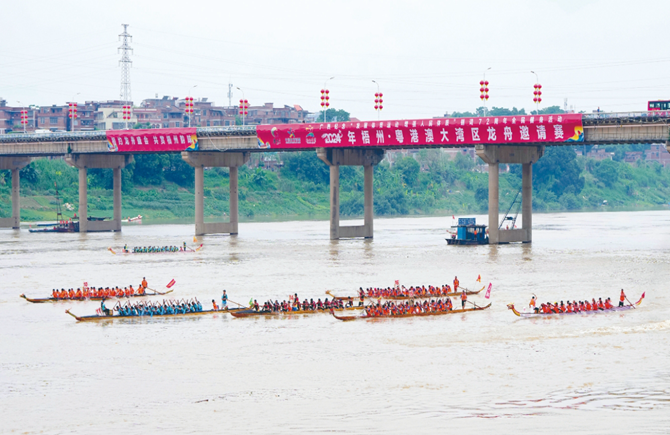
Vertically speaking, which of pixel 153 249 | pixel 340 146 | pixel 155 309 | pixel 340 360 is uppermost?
pixel 340 146

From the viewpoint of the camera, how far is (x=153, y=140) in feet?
403

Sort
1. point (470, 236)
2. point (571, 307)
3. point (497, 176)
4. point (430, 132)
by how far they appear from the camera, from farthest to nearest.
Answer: point (470, 236) < point (497, 176) < point (430, 132) < point (571, 307)

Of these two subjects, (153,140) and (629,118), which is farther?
(153,140)

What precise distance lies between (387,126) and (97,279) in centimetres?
3994

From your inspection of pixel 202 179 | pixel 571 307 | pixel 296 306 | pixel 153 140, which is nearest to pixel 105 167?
pixel 153 140

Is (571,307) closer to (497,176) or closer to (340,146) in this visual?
(497,176)

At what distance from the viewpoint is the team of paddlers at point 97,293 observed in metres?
63.0

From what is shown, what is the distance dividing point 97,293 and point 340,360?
2538 cm

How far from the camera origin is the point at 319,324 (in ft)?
176

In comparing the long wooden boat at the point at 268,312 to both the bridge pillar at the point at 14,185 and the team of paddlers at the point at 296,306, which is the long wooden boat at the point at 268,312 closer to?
the team of paddlers at the point at 296,306

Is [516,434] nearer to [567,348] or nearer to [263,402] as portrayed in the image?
[263,402]

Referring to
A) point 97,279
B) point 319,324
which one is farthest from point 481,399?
point 97,279

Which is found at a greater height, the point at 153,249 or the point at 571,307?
the point at 153,249

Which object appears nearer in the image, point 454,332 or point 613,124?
point 454,332
